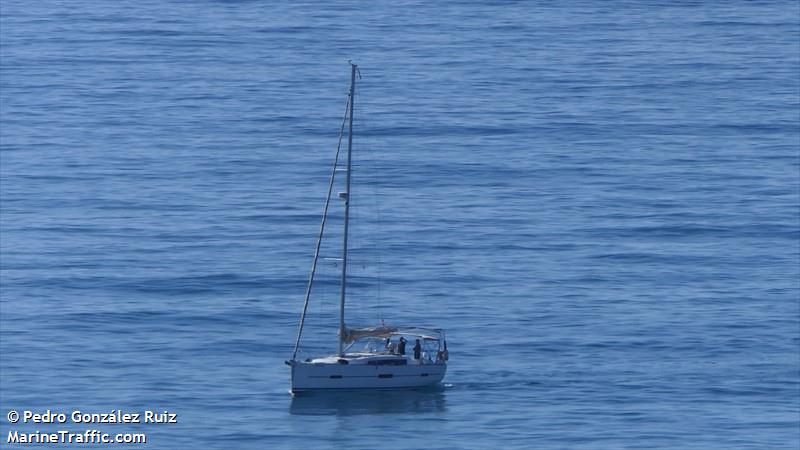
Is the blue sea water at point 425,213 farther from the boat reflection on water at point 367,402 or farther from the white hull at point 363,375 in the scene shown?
the white hull at point 363,375

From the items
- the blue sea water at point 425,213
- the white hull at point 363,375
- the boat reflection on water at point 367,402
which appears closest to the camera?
the boat reflection on water at point 367,402

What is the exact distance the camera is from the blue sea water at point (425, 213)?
62344 mm

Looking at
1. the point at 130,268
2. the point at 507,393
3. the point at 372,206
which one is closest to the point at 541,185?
the point at 372,206

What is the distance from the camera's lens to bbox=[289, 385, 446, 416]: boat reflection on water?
61156mm

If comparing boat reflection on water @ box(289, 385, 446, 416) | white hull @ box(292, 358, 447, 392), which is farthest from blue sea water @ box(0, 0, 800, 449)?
white hull @ box(292, 358, 447, 392)

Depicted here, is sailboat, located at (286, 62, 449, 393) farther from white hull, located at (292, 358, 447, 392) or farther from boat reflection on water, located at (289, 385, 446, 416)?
boat reflection on water, located at (289, 385, 446, 416)

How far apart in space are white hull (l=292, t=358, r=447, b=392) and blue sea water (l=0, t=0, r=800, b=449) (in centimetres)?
50

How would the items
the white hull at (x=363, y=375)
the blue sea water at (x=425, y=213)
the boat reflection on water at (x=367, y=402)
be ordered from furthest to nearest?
1. the blue sea water at (x=425, y=213)
2. the white hull at (x=363, y=375)
3. the boat reflection on water at (x=367, y=402)

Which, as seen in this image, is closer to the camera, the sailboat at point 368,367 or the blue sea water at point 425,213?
the sailboat at point 368,367

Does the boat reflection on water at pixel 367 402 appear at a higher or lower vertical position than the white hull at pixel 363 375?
lower

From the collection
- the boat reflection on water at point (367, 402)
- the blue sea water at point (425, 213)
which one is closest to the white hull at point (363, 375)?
the boat reflection on water at point (367, 402)

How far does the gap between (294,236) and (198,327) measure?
1423 cm

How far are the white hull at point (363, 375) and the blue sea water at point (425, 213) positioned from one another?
50 cm

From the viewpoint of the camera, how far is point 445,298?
75625 millimetres
